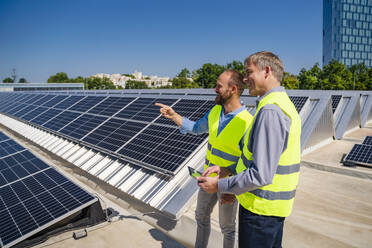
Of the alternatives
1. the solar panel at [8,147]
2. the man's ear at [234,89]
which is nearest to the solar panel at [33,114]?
the solar panel at [8,147]

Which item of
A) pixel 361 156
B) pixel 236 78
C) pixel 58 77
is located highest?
pixel 58 77

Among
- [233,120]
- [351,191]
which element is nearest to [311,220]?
[351,191]

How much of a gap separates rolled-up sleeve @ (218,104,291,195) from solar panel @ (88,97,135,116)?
8738 mm

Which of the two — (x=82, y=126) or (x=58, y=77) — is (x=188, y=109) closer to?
(x=82, y=126)

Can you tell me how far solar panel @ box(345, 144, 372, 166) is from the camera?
26.3ft

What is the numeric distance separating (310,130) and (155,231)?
6786mm

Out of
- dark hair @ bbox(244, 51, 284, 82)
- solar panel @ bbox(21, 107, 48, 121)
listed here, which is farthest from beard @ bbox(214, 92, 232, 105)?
solar panel @ bbox(21, 107, 48, 121)

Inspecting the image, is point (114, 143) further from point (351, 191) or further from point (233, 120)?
point (351, 191)

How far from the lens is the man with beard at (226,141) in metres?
3.34

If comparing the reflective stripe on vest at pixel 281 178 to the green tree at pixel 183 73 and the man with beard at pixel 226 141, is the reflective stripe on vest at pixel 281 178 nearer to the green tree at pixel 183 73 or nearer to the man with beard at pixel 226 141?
the man with beard at pixel 226 141

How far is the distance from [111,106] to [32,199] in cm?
662

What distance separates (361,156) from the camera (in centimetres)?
834

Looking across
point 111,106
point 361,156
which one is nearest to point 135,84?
point 111,106

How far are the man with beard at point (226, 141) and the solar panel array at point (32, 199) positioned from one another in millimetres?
2406
